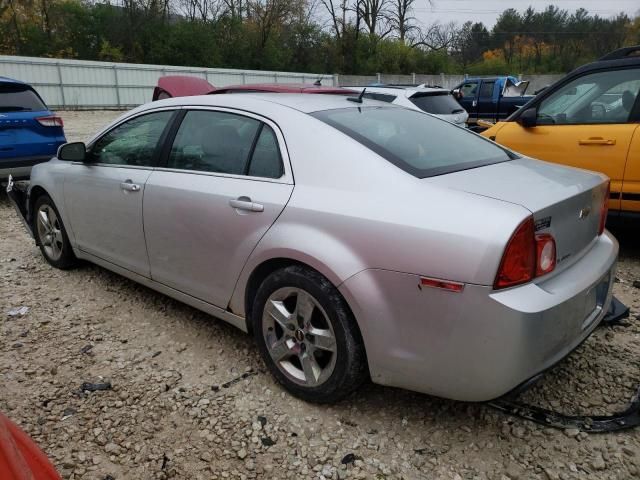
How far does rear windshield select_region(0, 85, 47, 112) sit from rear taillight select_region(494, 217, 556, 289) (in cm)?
681

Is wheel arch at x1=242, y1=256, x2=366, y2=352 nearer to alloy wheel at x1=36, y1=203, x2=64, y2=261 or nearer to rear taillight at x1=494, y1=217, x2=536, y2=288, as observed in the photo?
rear taillight at x1=494, y1=217, x2=536, y2=288

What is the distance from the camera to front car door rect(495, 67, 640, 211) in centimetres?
454

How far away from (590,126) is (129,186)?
12.6 ft

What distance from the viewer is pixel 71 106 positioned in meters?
22.6

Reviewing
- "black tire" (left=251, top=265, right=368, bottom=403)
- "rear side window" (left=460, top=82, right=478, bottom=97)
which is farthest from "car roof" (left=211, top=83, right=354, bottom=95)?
"rear side window" (left=460, top=82, right=478, bottom=97)

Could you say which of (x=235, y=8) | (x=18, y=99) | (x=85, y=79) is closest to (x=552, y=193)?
(x=18, y=99)

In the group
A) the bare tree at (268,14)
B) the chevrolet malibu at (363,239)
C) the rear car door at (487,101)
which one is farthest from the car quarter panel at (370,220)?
the bare tree at (268,14)

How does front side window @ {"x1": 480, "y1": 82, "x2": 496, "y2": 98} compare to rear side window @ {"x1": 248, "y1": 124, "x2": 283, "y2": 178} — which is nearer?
rear side window @ {"x1": 248, "y1": 124, "x2": 283, "y2": 178}

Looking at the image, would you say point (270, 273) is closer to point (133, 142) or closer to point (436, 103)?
point (133, 142)

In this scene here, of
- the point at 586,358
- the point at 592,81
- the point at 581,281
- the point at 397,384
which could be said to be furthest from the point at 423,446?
the point at 592,81

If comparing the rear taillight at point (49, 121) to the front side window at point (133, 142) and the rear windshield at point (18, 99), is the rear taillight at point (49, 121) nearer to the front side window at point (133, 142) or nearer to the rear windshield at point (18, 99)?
the rear windshield at point (18, 99)

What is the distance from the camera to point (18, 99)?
6.93m

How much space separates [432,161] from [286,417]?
1.45m

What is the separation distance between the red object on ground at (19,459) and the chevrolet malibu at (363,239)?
51.5 inches
